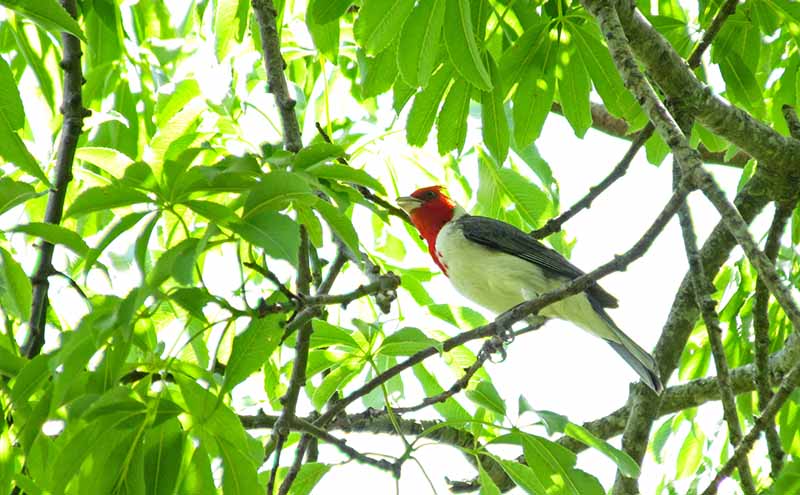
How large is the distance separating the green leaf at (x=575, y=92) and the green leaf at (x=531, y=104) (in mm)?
59

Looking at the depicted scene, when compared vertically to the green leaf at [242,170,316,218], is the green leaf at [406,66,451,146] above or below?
above

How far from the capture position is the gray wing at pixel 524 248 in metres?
6.03

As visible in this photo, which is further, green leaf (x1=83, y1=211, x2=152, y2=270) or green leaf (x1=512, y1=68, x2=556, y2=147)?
green leaf (x1=512, y1=68, x2=556, y2=147)

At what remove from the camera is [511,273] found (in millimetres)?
6059

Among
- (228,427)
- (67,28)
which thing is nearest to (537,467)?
(228,427)

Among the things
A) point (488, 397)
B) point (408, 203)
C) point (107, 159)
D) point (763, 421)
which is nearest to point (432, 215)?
point (408, 203)

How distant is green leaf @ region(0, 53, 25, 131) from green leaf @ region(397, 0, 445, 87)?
118 centimetres

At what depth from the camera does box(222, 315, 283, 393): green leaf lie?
8.57 feet

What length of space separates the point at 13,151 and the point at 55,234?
335mm

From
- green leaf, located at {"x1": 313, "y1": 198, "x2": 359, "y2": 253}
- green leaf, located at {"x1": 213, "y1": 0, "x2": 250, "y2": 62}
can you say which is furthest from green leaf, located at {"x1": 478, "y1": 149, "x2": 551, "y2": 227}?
green leaf, located at {"x1": 313, "y1": 198, "x2": 359, "y2": 253}

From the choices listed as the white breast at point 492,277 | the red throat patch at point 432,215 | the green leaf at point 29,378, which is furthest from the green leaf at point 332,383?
the red throat patch at point 432,215

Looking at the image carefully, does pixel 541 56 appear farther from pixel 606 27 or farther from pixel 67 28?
pixel 67 28

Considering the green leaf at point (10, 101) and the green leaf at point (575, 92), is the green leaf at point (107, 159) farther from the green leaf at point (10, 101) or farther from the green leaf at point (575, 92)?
the green leaf at point (575, 92)

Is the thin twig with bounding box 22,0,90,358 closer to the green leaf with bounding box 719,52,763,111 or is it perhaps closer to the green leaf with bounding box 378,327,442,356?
the green leaf with bounding box 378,327,442,356
